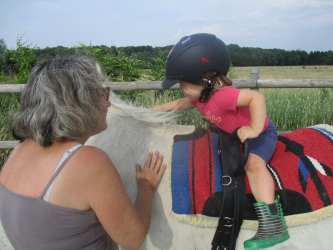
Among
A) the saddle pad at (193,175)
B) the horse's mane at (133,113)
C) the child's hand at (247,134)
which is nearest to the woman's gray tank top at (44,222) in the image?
the saddle pad at (193,175)

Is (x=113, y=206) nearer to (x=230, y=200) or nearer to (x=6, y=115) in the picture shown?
(x=230, y=200)

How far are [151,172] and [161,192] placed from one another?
12 centimetres

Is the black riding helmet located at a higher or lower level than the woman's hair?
higher

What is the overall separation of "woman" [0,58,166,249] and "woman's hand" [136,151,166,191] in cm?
20

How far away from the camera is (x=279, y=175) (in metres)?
1.43

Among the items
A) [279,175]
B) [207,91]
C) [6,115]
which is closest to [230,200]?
[279,175]

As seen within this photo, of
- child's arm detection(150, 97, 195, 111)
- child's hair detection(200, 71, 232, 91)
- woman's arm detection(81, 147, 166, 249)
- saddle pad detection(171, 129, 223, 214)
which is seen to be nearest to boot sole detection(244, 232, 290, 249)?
saddle pad detection(171, 129, 223, 214)

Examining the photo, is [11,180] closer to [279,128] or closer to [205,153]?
[205,153]

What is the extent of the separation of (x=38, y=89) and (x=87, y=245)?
2.35 ft

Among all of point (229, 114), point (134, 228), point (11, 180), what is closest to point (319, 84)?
point (229, 114)

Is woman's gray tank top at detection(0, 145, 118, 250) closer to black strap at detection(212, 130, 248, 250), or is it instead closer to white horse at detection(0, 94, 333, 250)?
white horse at detection(0, 94, 333, 250)

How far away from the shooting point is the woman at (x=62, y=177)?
3.53ft

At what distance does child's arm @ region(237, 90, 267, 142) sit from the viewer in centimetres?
148

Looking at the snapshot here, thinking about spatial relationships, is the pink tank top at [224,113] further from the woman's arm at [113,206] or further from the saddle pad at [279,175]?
the woman's arm at [113,206]
